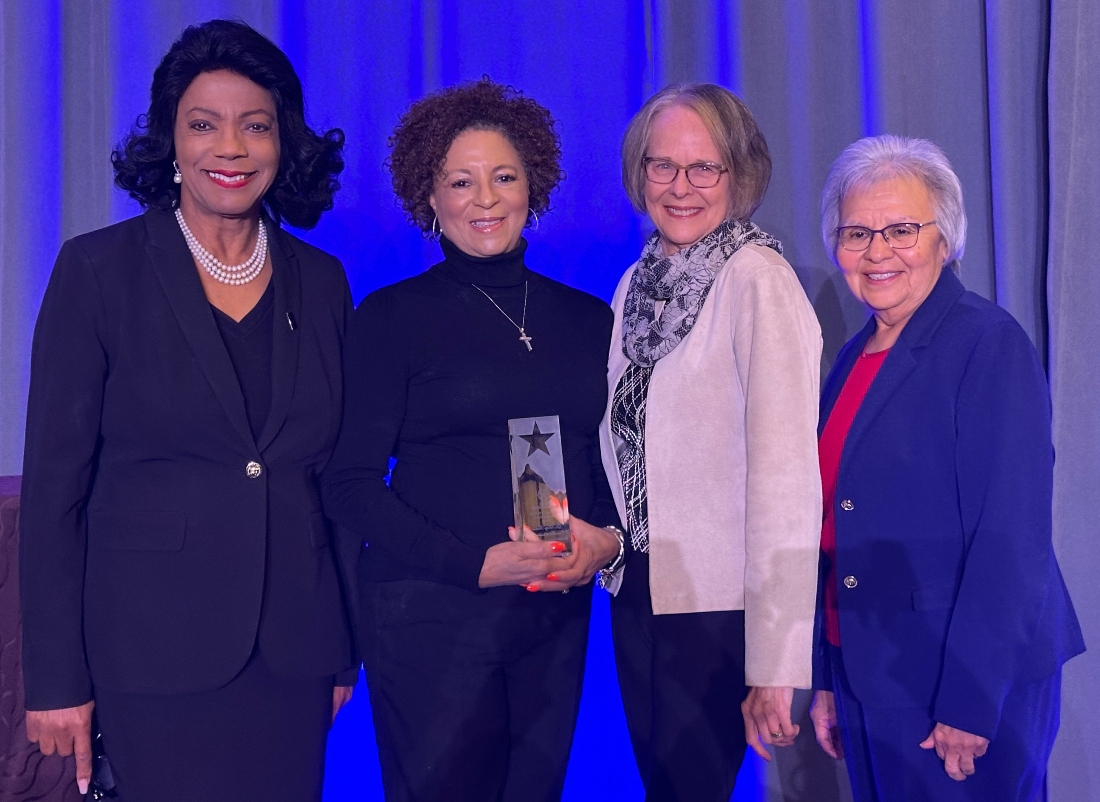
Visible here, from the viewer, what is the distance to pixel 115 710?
1738mm

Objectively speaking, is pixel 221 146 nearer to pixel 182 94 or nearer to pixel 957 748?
pixel 182 94

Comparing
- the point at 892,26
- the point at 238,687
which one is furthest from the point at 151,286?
the point at 892,26

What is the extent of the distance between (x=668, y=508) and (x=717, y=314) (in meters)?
0.38

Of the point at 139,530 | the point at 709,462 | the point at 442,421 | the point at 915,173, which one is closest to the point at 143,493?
the point at 139,530

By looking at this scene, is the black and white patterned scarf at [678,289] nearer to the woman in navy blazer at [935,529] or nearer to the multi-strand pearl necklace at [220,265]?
the woman in navy blazer at [935,529]

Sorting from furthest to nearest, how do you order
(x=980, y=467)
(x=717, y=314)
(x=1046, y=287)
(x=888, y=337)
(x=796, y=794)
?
1. (x=796, y=794)
2. (x=1046, y=287)
3. (x=888, y=337)
4. (x=717, y=314)
5. (x=980, y=467)

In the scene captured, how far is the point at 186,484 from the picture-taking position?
1747 mm

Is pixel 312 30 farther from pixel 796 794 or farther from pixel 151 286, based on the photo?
pixel 796 794

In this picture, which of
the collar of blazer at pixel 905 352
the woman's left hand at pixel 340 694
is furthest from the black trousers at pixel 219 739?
the collar of blazer at pixel 905 352

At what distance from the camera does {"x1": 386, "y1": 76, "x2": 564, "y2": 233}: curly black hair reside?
202 cm

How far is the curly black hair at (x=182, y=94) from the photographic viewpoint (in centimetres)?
189

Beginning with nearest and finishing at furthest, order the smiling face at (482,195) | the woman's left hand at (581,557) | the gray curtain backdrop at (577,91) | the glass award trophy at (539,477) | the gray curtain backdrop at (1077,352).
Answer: the glass award trophy at (539,477)
the woman's left hand at (581,557)
the smiling face at (482,195)
the gray curtain backdrop at (1077,352)
the gray curtain backdrop at (577,91)

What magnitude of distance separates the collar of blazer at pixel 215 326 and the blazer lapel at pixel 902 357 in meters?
1.11

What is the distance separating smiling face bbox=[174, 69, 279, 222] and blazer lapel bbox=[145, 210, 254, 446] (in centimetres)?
13
